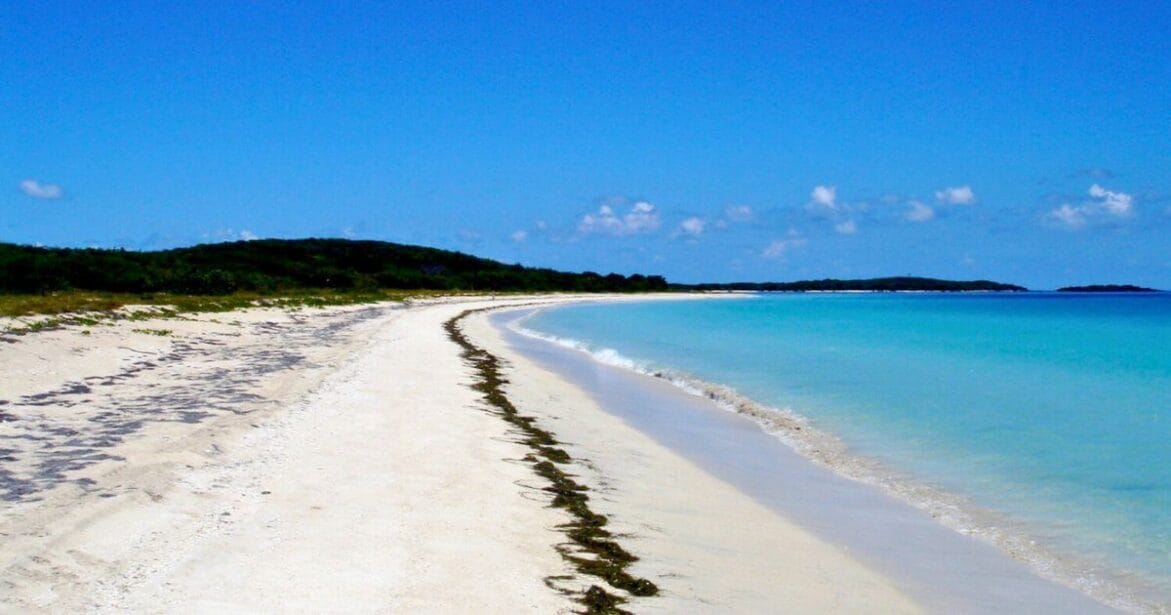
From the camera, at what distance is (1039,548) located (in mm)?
6488

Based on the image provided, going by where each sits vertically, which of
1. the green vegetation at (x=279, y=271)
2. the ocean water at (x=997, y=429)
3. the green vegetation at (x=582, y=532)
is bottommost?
the ocean water at (x=997, y=429)

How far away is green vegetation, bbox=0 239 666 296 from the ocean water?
83.8ft

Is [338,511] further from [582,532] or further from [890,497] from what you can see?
[890,497]

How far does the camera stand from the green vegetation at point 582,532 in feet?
15.9

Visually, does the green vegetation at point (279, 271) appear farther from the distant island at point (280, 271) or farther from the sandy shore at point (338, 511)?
the sandy shore at point (338, 511)

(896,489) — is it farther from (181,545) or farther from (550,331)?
(550,331)

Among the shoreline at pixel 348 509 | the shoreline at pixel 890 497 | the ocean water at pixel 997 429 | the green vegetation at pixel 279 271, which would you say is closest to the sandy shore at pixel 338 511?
the shoreline at pixel 348 509

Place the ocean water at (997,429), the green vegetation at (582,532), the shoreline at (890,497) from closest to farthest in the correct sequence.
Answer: the green vegetation at (582,532) < the shoreline at (890,497) < the ocean water at (997,429)

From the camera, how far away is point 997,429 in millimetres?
12273

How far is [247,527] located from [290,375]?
27.4 feet

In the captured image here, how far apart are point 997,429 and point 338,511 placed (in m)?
9.50

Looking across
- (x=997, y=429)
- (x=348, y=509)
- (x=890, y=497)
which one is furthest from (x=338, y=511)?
(x=997, y=429)

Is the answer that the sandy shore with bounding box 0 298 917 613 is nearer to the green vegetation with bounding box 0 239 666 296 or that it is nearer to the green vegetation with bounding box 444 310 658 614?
the green vegetation with bounding box 444 310 658 614

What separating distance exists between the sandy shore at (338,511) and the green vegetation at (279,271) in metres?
32.3
